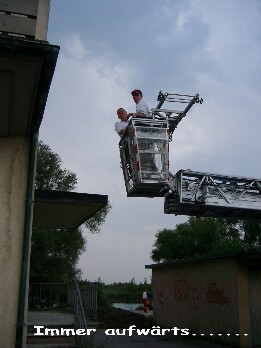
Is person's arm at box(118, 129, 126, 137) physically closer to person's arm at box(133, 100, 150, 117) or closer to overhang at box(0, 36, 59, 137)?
person's arm at box(133, 100, 150, 117)

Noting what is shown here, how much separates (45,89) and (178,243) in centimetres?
4051

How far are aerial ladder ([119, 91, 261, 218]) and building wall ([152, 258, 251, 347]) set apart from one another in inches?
190

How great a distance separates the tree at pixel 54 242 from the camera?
22203 mm

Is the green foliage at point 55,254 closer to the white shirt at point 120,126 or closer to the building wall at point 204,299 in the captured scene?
the building wall at point 204,299

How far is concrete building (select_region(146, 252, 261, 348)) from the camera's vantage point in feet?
41.3

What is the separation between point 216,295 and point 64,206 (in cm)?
784

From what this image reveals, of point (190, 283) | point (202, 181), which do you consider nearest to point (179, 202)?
point (202, 181)

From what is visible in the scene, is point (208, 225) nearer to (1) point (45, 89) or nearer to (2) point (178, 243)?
(2) point (178, 243)

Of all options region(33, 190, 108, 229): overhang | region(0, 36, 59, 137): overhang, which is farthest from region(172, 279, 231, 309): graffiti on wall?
region(0, 36, 59, 137): overhang

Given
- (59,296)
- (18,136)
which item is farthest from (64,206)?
(59,296)

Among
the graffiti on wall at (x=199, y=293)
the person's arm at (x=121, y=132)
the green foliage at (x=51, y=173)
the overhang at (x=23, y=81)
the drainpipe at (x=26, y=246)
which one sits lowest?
the graffiti on wall at (x=199, y=293)

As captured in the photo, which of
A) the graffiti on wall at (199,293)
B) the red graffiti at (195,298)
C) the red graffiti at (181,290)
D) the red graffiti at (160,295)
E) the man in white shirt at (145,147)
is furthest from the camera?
the red graffiti at (160,295)

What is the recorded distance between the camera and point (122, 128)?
8.20 metres

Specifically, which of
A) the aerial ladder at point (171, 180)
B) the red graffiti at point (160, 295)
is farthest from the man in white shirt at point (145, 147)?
the red graffiti at point (160, 295)
